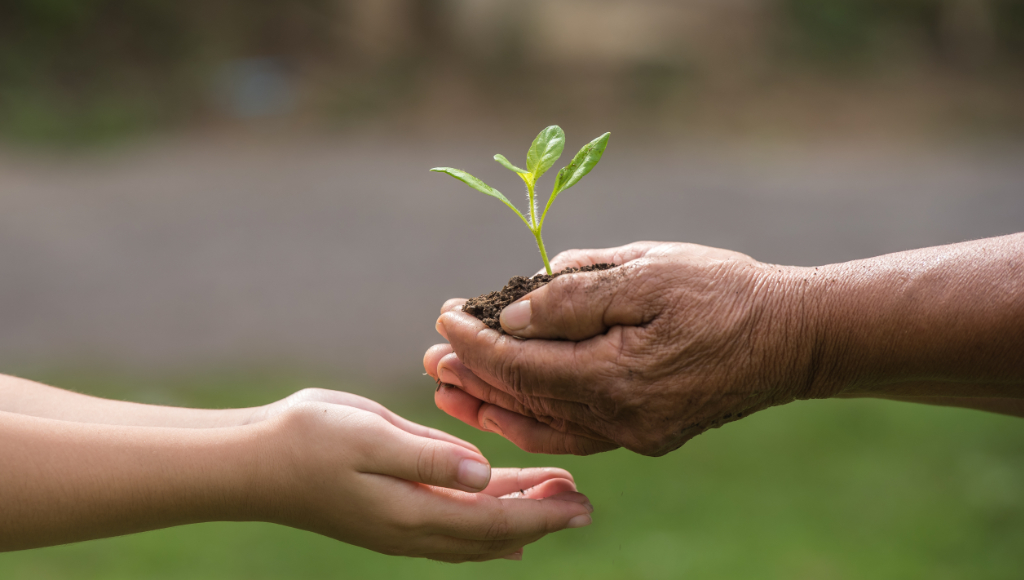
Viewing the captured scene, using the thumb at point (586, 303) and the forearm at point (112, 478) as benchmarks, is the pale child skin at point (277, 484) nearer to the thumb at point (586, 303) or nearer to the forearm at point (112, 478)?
the forearm at point (112, 478)

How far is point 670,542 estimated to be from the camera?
11.5ft

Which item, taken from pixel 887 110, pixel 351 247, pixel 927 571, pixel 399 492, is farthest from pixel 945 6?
pixel 399 492

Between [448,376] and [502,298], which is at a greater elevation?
[502,298]

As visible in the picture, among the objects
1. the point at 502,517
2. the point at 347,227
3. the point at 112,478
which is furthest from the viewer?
the point at 347,227

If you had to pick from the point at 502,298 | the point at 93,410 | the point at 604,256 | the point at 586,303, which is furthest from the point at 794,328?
→ the point at 93,410

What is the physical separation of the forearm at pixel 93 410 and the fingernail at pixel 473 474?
0.60m

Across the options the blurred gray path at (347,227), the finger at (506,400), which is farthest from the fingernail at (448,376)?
the blurred gray path at (347,227)

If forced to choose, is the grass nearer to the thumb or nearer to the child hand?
the child hand

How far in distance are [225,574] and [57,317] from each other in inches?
121

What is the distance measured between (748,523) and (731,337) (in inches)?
83.2

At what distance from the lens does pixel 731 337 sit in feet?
5.90

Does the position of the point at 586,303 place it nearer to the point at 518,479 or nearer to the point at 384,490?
the point at 518,479

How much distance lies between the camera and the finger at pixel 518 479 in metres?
1.96

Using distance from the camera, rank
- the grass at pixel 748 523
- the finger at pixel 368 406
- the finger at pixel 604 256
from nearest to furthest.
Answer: the finger at pixel 368 406
the finger at pixel 604 256
the grass at pixel 748 523
